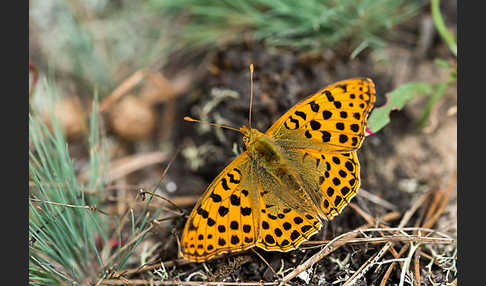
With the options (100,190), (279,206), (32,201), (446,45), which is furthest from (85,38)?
(446,45)

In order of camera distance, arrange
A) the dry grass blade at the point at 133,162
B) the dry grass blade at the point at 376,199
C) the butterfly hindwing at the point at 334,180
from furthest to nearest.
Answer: the dry grass blade at the point at 133,162, the dry grass blade at the point at 376,199, the butterfly hindwing at the point at 334,180

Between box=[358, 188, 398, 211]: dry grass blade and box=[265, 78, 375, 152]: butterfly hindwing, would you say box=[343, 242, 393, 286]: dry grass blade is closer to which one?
box=[358, 188, 398, 211]: dry grass blade

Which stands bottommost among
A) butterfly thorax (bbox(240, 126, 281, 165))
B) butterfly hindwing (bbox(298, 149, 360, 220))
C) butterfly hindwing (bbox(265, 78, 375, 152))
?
butterfly hindwing (bbox(298, 149, 360, 220))

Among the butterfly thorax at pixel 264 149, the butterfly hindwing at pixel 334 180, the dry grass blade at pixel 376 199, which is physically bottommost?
the dry grass blade at pixel 376 199

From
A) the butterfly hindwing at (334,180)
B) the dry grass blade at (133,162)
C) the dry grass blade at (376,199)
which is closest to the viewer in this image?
the butterfly hindwing at (334,180)

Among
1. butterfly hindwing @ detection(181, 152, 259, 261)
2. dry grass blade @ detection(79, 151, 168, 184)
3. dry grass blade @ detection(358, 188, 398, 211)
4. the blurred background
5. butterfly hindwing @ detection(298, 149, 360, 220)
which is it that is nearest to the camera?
butterfly hindwing @ detection(181, 152, 259, 261)

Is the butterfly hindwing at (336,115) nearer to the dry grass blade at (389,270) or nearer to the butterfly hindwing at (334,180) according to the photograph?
the butterfly hindwing at (334,180)

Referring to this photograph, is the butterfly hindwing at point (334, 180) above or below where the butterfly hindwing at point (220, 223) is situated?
above

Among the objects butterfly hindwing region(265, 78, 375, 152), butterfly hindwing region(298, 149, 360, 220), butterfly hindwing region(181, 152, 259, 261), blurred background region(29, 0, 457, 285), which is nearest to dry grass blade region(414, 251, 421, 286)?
blurred background region(29, 0, 457, 285)

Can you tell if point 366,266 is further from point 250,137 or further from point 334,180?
point 250,137

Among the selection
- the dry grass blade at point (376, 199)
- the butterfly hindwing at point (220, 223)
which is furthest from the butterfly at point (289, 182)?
the dry grass blade at point (376, 199)
